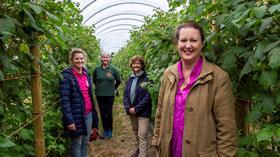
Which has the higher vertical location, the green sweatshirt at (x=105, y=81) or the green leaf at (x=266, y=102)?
the green sweatshirt at (x=105, y=81)

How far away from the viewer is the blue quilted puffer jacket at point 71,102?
378 cm

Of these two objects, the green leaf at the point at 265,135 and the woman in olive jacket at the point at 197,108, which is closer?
the green leaf at the point at 265,135

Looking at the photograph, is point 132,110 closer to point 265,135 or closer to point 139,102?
point 139,102

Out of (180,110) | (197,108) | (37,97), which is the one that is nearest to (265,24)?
(197,108)

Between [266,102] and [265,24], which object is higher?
[265,24]

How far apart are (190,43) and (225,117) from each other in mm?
523

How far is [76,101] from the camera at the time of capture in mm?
3877

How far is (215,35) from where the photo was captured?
7.18 ft

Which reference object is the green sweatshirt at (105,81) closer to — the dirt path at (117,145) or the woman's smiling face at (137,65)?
the dirt path at (117,145)

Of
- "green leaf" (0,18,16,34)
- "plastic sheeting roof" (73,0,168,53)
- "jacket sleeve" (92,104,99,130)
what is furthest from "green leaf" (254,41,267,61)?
"plastic sheeting roof" (73,0,168,53)

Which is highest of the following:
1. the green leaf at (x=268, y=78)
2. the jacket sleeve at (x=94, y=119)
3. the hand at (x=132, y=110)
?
the green leaf at (x=268, y=78)

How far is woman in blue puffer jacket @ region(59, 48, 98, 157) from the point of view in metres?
3.79

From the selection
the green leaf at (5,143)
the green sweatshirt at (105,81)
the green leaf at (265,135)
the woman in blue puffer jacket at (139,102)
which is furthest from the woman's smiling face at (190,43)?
the green sweatshirt at (105,81)

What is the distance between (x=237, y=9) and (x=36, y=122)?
189 centimetres
